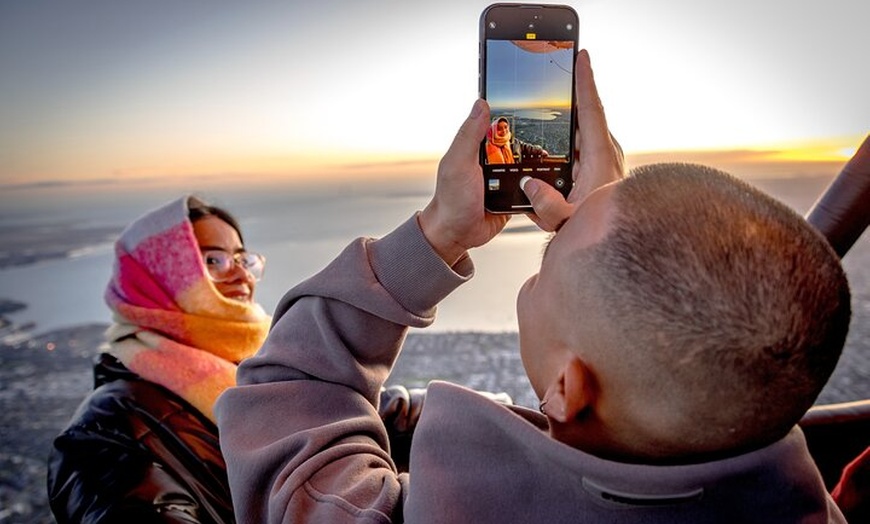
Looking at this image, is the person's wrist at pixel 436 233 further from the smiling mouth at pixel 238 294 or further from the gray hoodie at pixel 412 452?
the smiling mouth at pixel 238 294

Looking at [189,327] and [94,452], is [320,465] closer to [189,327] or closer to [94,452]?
[94,452]

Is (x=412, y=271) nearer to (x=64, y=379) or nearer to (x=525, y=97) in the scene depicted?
(x=525, y=97)

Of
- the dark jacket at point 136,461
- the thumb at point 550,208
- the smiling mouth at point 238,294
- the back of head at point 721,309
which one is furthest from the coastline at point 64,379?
the back of head at point 721,309

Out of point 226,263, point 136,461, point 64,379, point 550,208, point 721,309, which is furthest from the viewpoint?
point 64,379

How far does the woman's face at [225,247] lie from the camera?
144 centimetres

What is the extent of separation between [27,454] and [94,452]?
5.77 feet

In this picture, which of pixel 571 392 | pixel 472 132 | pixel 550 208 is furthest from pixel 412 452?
pixel 472 132

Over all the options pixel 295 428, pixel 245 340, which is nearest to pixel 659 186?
pixel 295 428

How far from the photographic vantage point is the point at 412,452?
47 cm

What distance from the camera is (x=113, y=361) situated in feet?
4.28

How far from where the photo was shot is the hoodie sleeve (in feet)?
1.83

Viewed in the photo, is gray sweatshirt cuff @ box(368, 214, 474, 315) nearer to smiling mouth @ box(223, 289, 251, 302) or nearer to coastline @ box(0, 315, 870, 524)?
smiling mouth @ box(223, 289, 251, 302)

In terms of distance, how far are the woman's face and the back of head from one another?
1.18 meters

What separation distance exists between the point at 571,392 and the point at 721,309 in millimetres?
110
